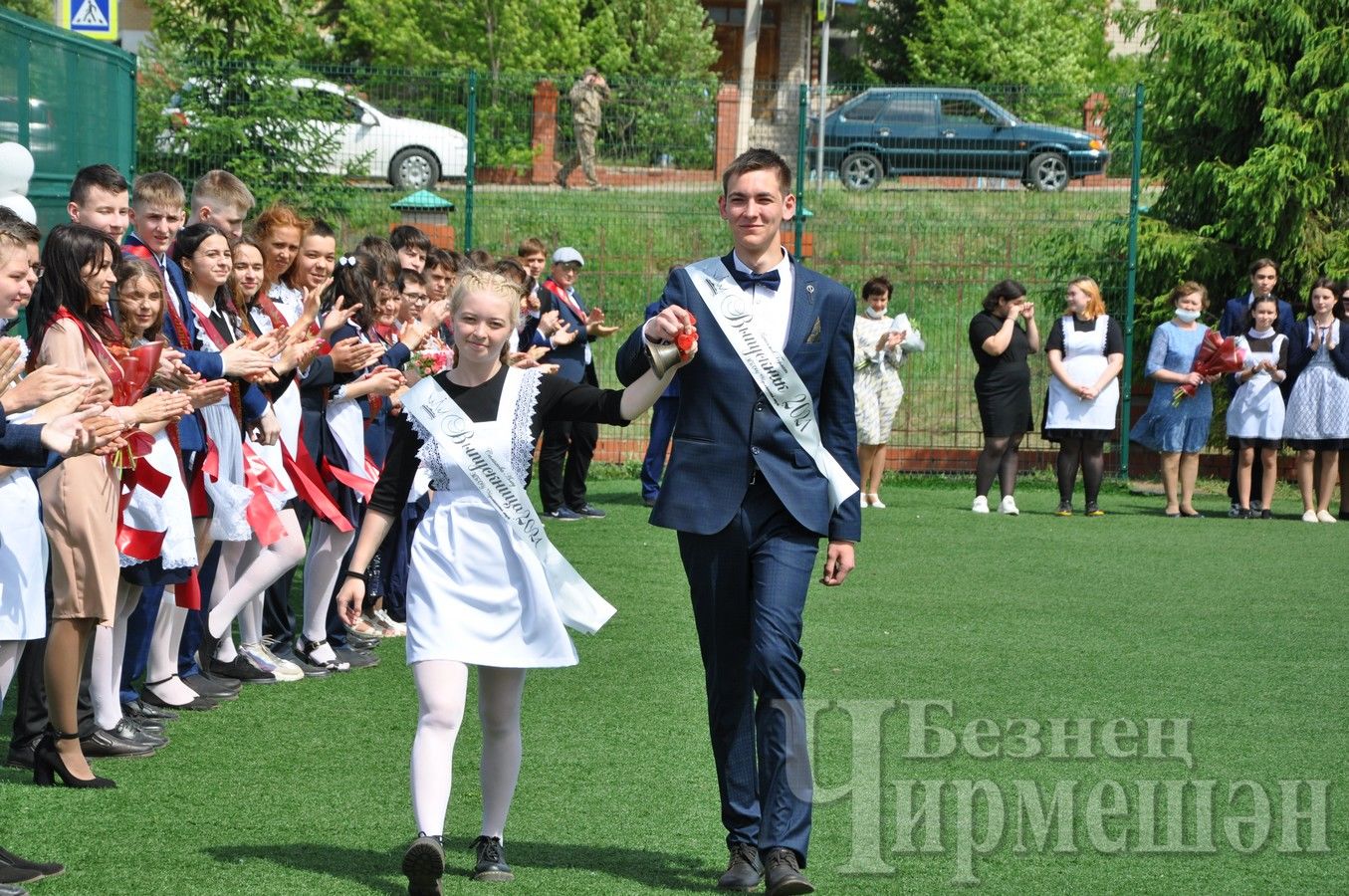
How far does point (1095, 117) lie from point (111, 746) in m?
12.4

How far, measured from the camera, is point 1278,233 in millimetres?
15742

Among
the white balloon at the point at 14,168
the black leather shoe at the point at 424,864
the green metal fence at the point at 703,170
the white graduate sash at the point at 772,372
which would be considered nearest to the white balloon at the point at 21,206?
the white balloon at the point at 14,168

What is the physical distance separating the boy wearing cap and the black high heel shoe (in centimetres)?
709

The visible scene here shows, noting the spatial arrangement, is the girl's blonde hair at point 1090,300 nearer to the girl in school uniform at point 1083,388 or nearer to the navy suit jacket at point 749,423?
the girl in school uniform at point 1083,388

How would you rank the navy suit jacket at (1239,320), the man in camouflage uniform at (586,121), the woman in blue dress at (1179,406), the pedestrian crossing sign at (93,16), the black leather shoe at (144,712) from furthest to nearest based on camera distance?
the man in camouflage uniform at (586,121), the navy suit jacket at (1239,320), the woman in blue dress at (1179,406), the pedestrian crossing sign at (93,16), the black leather shoe at (144,712)

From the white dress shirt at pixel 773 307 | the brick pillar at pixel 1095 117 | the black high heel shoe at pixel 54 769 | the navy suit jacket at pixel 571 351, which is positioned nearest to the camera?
the white dress shirt at pixel 773 307

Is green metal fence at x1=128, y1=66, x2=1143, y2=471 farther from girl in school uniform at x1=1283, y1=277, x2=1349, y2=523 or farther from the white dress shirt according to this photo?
the white dress shirt

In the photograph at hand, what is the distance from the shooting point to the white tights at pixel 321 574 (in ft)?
25.0

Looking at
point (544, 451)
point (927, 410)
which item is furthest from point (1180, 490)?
point (544, 451)

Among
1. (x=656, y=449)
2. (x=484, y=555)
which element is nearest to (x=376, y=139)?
(x=656, y=449)

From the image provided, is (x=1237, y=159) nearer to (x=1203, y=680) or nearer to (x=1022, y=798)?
(x=1203, y=680)

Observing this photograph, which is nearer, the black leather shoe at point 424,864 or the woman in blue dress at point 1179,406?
the black leather shoe at point 424,864

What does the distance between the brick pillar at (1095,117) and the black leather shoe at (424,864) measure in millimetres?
12906

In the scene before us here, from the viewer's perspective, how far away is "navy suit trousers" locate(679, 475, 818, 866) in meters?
4.61
